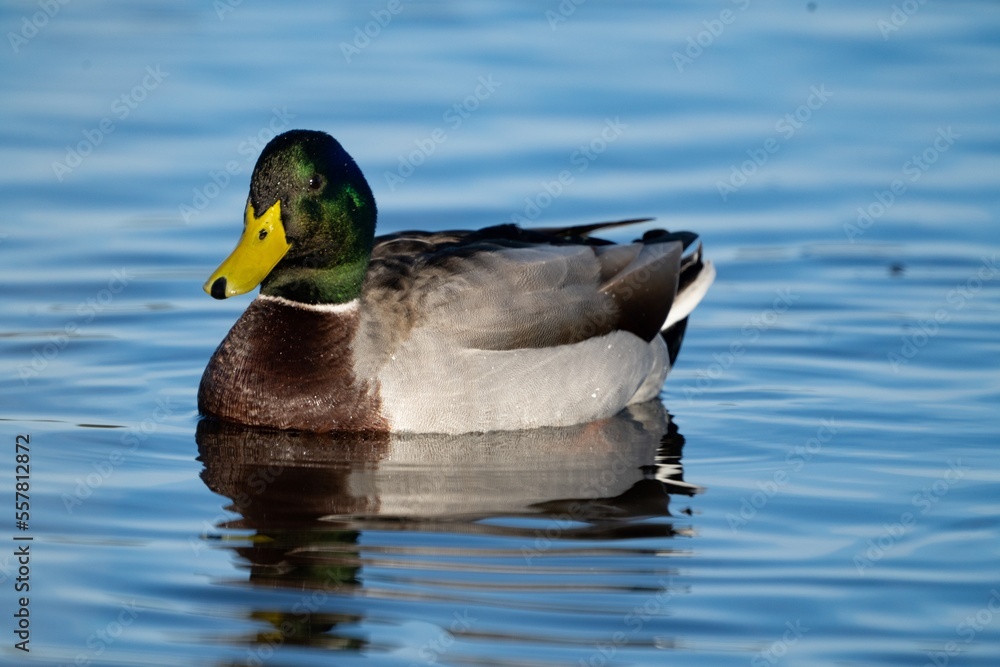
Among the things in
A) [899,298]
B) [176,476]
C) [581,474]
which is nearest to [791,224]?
[899,298]

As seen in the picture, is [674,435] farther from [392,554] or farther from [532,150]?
[532,150]

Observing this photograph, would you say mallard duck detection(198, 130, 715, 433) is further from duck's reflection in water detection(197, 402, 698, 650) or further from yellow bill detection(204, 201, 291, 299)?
duck's reflection in water detection(197, 402, 698, 650)

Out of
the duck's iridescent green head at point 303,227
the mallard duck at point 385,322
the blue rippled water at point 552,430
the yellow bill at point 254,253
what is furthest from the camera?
the mallard duck at point 385,322

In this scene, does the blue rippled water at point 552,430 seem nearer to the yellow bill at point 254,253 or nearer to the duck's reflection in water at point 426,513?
the duck's reflection in water at point 426,513

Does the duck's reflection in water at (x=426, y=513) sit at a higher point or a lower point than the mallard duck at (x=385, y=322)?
lower

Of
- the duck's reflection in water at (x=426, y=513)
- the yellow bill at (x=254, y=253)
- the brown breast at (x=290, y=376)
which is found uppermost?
the yellow bill at (x=254, y=253)

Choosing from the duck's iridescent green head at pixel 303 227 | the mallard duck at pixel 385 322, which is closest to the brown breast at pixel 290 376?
the mallard duck at pixel 385 322

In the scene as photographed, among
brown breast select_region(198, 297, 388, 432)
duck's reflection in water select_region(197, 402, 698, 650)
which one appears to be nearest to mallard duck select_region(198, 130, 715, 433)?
brown breast select_region(198, 297, 388, 432)

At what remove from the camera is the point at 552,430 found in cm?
928

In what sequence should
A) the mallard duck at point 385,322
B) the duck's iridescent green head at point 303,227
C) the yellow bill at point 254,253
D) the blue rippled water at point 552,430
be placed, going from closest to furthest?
the blue rippled water at point 552,430 → the yellow bill at point 254,253 → the duck's iridescent green head at point 303,227 → the mallard duck at point 385,322

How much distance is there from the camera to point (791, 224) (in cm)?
1243

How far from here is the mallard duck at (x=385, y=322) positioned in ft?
29.0

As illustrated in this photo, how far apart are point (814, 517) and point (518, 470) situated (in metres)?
1.51

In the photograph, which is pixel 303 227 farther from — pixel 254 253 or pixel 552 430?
pixel 552 430
